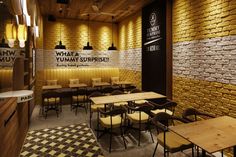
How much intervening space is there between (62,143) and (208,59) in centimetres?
355

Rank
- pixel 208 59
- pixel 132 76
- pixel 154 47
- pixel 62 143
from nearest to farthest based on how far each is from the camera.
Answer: pixel 208 59
pixel 62 143
pixel 154 47
pixel 132 76

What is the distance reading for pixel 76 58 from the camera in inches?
316

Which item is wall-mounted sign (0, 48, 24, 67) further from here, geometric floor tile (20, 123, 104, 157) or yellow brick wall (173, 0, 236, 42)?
yellow brick wall (173, 0, 236, 42)

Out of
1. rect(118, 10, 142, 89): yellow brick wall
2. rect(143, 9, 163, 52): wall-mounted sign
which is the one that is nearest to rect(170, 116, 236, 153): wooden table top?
rect(143, 9, 163, 52): wall-mounted sign

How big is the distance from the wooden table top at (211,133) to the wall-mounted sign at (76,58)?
20.7ft

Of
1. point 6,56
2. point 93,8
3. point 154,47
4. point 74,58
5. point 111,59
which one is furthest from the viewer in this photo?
point 111,59

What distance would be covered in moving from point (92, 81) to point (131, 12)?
341cm

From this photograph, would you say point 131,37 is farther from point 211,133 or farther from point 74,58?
point 211,133

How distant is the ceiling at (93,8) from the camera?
562 centimetres

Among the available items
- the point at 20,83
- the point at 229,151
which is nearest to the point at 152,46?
the point at 229,151

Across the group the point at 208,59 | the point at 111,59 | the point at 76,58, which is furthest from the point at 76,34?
the point at 208,59

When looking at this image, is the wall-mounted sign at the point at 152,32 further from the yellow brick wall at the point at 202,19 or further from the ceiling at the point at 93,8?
the yellow brick wall at the point at 202,19

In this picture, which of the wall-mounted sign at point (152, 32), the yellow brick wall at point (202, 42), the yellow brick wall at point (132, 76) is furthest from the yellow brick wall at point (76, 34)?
the yellow brick wall at point (202, 42)

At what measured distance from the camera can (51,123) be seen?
513 cm
